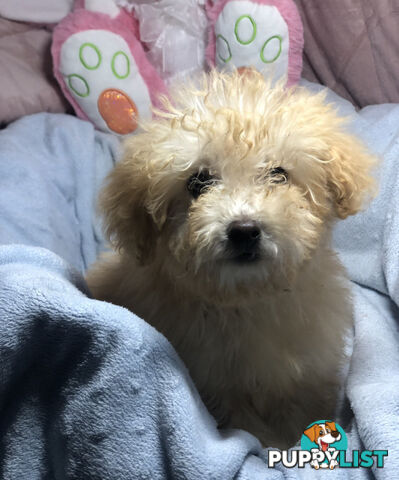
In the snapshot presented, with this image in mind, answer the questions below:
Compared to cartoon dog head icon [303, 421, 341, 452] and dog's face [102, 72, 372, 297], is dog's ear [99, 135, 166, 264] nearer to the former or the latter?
dog's face [102, 72, 372, 297]

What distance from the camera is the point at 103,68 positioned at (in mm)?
2381

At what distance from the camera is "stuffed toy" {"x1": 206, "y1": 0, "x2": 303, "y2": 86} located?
2.31m

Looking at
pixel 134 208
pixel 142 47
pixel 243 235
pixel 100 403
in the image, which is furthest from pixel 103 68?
pixel 100 403

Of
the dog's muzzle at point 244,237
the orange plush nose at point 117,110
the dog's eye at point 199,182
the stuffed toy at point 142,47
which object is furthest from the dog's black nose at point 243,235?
the orange plush nose at point 117,110

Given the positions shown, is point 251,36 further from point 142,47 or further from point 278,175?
point 278,175

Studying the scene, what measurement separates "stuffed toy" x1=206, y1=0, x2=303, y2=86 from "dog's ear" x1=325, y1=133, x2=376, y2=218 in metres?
1.09

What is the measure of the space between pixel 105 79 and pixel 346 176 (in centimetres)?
144

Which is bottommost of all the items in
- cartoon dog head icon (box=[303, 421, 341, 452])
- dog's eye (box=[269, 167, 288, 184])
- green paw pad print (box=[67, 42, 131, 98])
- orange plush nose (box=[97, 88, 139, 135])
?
cartoon dog head icon (box=[303, 421, 341, 452])

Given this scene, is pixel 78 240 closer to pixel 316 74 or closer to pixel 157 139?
pixel 157 139

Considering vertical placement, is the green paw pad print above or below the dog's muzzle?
below

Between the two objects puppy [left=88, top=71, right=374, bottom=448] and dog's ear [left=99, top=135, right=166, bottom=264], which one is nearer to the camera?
puppy [left=88, top=71, right=374, bottom=448]

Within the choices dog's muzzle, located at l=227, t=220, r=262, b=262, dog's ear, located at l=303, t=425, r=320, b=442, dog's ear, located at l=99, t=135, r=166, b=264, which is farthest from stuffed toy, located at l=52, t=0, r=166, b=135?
dog's ear, located at l=303, t=425, r=320, b=442

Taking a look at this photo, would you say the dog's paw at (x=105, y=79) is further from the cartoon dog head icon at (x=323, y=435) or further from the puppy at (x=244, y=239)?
the cartoon dog head icon at (x=323, y=435)

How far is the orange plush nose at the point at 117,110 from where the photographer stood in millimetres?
2416
